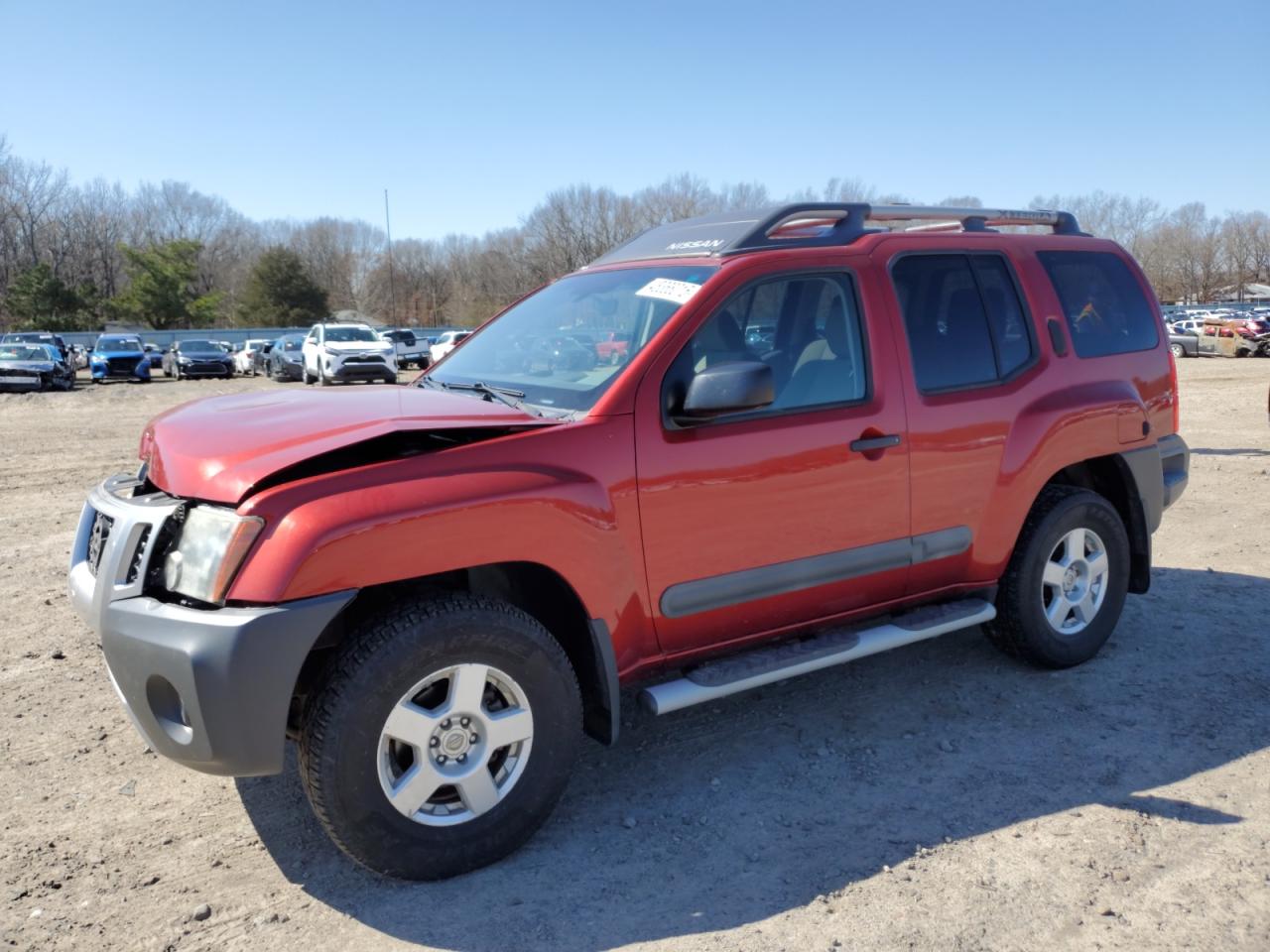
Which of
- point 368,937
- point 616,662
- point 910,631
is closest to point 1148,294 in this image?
point 910,631

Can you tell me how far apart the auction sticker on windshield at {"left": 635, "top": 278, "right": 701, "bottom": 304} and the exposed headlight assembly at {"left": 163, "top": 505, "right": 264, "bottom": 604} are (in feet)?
5.63

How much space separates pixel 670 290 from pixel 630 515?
3.19 feet

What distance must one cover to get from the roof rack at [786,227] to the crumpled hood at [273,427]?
3.78 ft

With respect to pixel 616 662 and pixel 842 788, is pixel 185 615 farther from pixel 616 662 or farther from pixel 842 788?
pixel 842 788

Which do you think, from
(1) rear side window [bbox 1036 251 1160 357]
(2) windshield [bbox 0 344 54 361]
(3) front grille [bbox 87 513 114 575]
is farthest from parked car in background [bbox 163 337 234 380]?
(1) rear side window [bbox 1036 251 1160 357]

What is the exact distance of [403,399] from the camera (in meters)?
3.66

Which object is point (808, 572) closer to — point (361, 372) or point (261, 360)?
point (361, 372)

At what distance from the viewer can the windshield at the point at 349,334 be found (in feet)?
90.5

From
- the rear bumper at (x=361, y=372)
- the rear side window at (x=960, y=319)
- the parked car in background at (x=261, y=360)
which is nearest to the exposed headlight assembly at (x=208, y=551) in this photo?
the rear side window at (x=960, y=319)

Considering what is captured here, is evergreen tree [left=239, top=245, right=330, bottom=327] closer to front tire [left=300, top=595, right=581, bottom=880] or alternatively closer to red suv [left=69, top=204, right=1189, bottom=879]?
red suv [left=69, top=204, right=1189, bottom=879]

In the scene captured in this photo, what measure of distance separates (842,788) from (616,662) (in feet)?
3.42

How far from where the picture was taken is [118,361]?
105ft

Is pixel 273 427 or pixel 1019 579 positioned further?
pixel 1019 579

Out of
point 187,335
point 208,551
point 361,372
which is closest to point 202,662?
point 208,551
